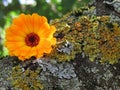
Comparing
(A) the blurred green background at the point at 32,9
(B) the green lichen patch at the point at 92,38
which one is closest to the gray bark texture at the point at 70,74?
(B) the green lichen patch at the point at 92,38

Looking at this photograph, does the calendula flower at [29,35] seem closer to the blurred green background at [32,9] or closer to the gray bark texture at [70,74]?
the gray bark texture at [70,74]

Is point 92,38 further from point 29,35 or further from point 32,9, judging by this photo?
point 32,9

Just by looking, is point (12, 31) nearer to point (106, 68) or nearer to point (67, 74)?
point (67, 74)

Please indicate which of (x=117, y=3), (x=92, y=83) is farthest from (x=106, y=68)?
(x=117, y=3)

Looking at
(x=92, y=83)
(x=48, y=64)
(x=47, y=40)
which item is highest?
(x=47, y=40)

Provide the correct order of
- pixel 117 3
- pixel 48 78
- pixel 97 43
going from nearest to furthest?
pixel 48 78
pixel 97 43
pixel 117 3

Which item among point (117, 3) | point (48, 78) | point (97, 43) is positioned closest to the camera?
point (48, 78)

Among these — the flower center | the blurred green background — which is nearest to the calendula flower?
the flower center
